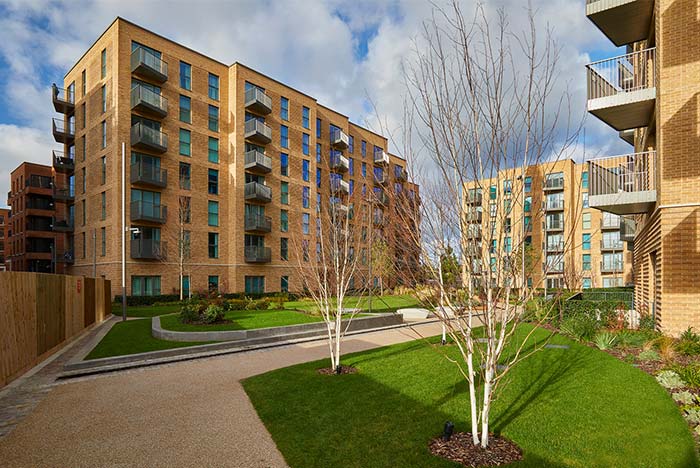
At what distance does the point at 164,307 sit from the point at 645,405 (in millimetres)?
26819

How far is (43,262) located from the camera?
5466cm

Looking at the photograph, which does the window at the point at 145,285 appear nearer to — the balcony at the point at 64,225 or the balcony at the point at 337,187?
the balcony at the point at 64,225

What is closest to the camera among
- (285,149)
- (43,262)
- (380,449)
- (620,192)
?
(380,449)

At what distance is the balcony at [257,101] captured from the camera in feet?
118

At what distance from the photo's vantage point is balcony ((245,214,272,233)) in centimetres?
3591

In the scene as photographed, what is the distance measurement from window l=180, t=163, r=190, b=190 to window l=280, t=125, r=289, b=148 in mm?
9783

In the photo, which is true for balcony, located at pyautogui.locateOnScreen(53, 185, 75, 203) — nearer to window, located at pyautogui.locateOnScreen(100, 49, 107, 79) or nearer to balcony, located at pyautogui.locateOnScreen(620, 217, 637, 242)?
window, located at pyautogui.locateOnScreen(100, 49, 107, 79)

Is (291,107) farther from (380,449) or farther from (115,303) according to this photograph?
(380,449)

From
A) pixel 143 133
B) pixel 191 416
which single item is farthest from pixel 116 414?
pixel 143 133

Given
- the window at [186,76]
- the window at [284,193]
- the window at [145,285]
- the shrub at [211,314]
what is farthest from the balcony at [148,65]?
the shrub at [211,314]

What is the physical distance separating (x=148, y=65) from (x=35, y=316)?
24.4 m

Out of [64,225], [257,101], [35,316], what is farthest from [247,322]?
[64,225]

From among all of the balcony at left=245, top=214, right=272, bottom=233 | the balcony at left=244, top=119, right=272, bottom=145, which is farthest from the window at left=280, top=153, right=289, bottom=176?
the balcony at left=245, top=214, right=272, bottom=233

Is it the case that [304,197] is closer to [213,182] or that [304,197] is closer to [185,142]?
[213,182]
